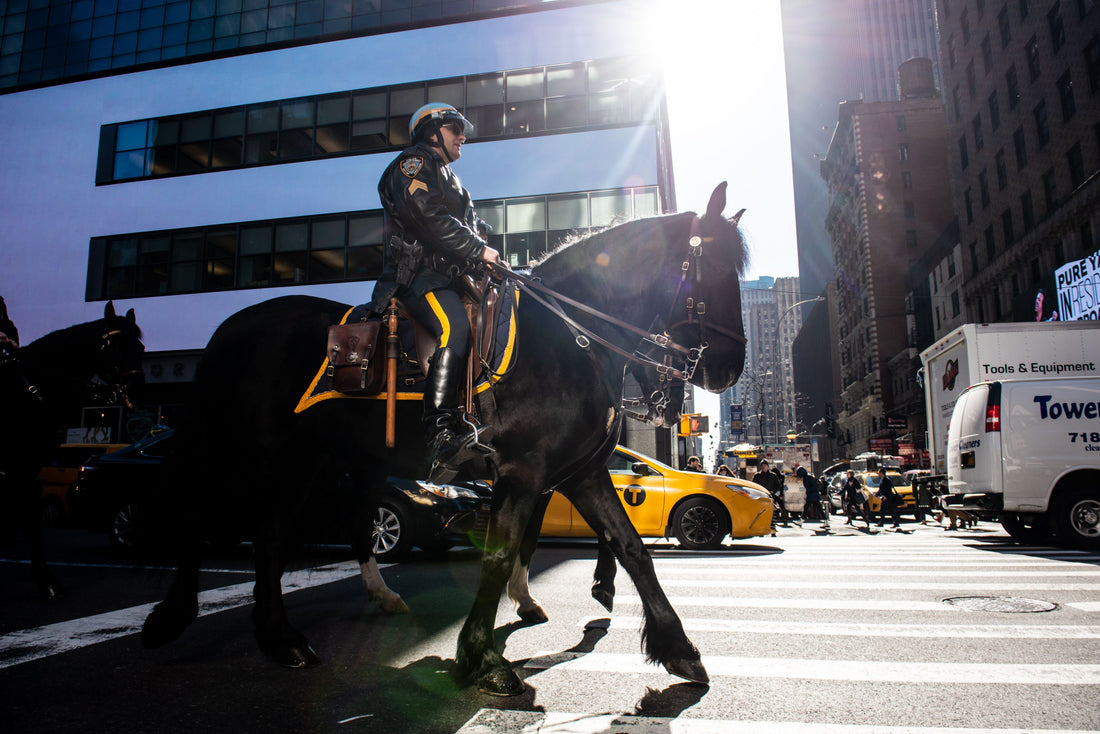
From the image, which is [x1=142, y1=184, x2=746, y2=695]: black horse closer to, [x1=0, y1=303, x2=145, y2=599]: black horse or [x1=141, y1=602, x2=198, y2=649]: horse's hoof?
[x1=141, y1=602, x2=198, y2=649]: horse's hoof

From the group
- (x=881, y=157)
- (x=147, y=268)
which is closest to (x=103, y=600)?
(x=147, y=268)

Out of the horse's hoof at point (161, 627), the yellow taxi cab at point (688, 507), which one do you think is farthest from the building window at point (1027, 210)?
the horse's hoof at point (161, 627)

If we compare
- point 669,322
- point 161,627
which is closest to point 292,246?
point 161,627

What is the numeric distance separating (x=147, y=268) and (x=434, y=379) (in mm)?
25785

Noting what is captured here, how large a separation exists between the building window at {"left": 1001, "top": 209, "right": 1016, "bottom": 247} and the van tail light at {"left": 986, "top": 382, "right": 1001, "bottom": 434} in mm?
35025

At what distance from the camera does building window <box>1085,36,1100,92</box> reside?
30.1 metres

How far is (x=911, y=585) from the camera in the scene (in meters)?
6.96

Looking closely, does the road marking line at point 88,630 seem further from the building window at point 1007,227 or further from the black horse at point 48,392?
the building window at point 1007,227

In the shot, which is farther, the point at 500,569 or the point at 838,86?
the point at 838,86

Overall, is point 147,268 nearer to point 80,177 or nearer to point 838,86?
point 80,177

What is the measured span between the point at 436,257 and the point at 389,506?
5705mm

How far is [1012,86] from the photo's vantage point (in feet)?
128

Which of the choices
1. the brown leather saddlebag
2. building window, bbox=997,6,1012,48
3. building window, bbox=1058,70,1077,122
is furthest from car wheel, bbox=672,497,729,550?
building window, bbox=997,6,1012,48

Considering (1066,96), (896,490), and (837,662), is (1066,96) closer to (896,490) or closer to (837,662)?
(896,490)
